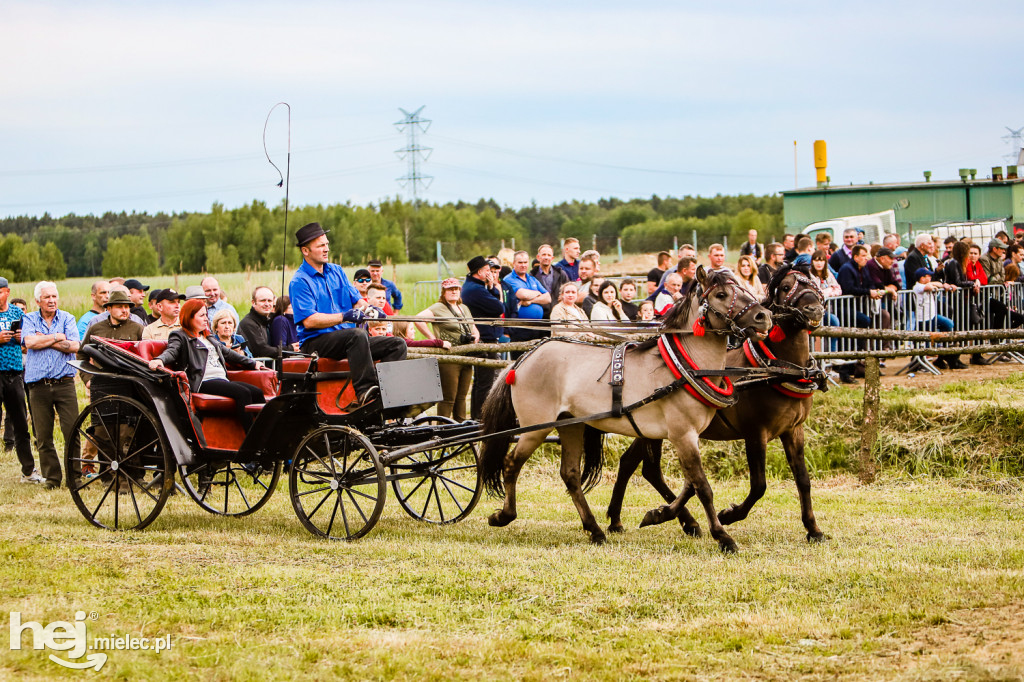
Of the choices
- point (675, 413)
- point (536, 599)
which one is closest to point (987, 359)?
point (675, 413)

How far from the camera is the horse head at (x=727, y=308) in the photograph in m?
7.20

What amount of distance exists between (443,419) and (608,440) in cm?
318

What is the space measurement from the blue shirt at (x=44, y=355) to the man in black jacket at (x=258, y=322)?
167 cm

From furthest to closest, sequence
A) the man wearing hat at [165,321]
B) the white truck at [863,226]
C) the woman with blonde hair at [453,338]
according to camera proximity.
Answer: the white truck at [863,226] → the woman with blonde hair at [453,338] → the man wearing hat at [165,321]

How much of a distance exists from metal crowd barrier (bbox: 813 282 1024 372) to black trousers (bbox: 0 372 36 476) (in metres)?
8.67

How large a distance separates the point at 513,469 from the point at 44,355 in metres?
5.10

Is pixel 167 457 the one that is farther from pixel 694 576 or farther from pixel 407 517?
pixel 694 576

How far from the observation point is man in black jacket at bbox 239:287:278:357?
10.9 metres

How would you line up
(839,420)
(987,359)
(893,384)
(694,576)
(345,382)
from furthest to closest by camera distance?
(987,359), (893,384), (839,420), (345,382), (694,576)

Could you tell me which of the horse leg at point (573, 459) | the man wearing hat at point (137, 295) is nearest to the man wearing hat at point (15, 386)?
the man wearing hat at point (137, 295)

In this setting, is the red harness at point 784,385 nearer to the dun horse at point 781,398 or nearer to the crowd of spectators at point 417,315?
the dun horse at point 781,398


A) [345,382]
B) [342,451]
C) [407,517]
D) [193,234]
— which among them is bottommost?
[407,517]

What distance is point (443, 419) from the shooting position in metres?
8.64

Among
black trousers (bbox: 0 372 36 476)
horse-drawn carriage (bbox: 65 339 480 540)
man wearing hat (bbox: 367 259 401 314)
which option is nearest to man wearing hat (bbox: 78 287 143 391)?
black trousers (bbox: 0 372 36 476)
